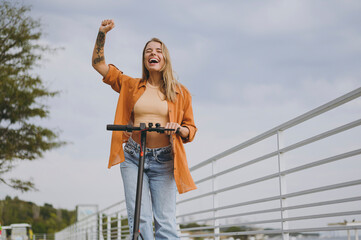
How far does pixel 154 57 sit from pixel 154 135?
53cm

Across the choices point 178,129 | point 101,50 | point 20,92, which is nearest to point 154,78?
point 101,50

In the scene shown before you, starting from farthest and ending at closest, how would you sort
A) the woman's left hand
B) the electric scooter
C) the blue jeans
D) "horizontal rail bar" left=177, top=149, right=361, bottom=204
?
1. "horizontal rail bar" left=177, top=149, right=361, bottom=204
2. the blue jeans
3. the woman's left hand
4. the electric scooter

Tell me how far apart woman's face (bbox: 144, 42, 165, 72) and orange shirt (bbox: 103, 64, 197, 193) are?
136 mm

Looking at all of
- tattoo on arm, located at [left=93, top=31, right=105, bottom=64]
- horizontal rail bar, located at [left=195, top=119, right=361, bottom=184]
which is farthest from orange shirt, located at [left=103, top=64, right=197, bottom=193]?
horizontal rail bar, located at [left=195, top=119, right=361, bottom=184]

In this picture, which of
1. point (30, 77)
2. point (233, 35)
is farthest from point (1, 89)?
point (233, 35)

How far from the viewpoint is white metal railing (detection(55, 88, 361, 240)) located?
10.6 feet

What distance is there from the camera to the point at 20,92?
16.8 meters

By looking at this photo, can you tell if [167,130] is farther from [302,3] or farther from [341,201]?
A: [302,3]

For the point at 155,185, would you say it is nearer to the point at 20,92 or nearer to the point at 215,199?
the point at 215,199

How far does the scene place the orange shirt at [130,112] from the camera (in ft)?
10.0

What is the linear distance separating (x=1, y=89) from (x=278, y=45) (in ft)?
33.1

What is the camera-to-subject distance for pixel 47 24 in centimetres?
1766

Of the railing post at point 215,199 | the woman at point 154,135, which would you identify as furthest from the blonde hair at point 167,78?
the railing post at point 215,199

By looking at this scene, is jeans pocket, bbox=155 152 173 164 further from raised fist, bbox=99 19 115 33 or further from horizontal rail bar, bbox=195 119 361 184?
horizontal rail bar, bbox=195 119 361 184
